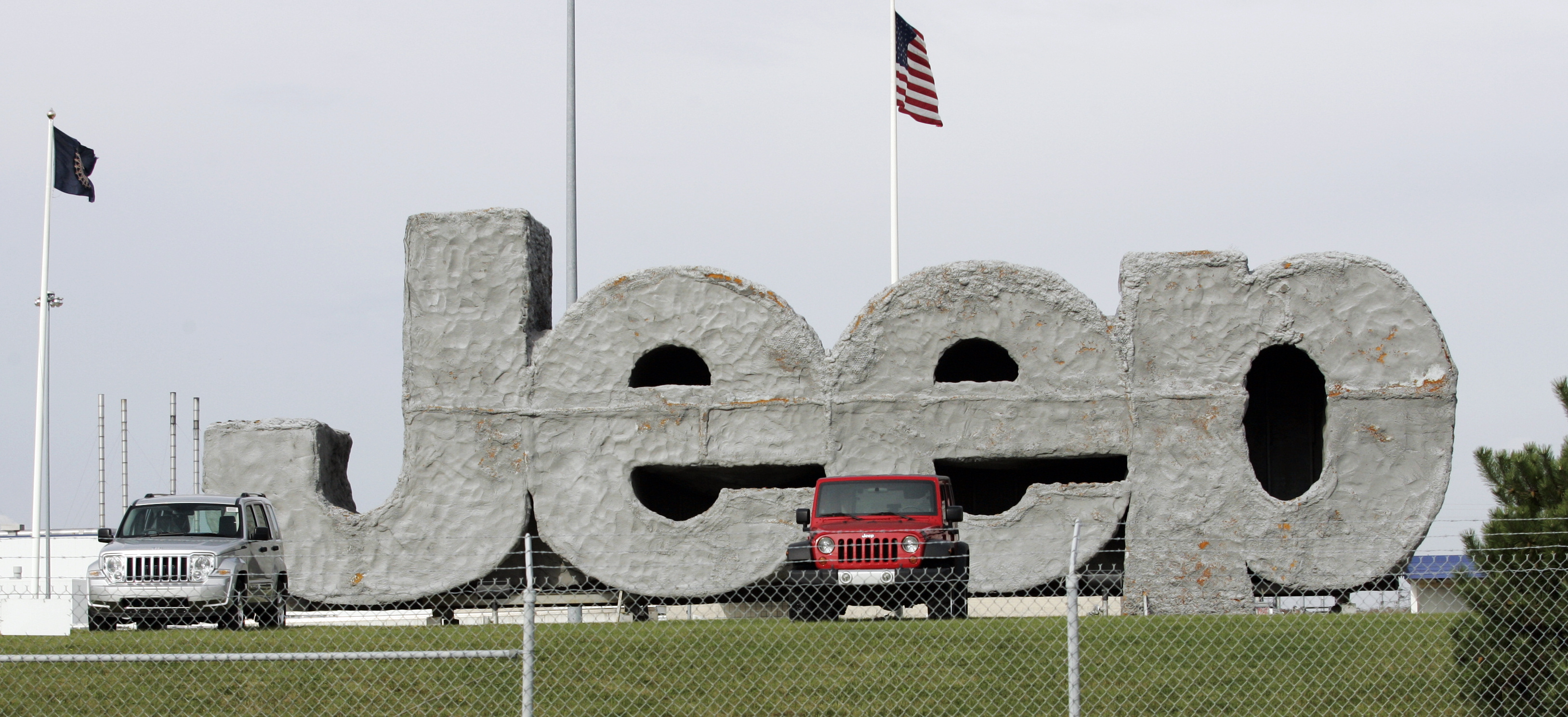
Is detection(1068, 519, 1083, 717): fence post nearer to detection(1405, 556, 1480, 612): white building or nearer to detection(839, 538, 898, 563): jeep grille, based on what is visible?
detection(1405, 556, 1480, 612): white building

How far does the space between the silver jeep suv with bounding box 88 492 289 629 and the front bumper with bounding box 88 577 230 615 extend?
10 millimetres

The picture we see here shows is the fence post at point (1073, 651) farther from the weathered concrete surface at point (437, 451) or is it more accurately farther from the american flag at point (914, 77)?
the american flag at point (914, 77)

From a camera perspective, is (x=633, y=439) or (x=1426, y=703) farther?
(x=633, y=439)

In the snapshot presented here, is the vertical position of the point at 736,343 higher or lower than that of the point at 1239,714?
higher

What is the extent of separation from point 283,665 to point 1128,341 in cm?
1061

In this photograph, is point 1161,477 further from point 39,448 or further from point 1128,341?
point 39,448

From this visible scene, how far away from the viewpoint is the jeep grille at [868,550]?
15.4 meters

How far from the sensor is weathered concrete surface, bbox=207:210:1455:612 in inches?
724

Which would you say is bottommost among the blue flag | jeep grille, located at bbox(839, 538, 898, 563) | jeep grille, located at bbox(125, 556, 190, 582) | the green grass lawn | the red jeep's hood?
the green grass lawn

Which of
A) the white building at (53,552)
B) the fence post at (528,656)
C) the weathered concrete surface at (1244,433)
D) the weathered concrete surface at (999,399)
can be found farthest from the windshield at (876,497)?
the white building at (53,552)

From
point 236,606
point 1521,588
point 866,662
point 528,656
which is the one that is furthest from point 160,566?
point 1521,588

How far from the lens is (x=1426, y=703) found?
11.9 meters

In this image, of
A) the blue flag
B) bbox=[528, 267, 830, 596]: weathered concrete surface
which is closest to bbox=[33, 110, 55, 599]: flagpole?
the blue flag

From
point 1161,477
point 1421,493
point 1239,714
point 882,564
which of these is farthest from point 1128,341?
point 1239,714
